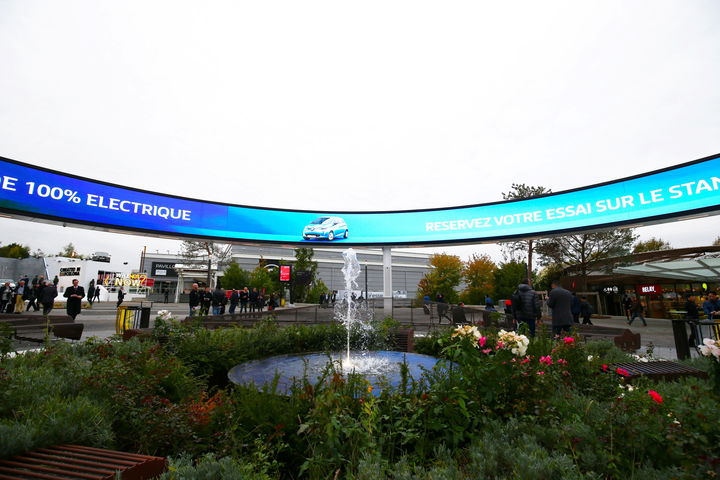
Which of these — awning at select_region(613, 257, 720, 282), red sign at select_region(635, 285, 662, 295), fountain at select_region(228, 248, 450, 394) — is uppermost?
awning at select_region(613, 257, 720, 282)

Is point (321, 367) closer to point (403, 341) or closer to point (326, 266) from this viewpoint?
point (403, 341)

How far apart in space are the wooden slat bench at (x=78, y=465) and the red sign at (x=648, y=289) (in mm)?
33769

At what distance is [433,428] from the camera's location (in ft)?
9.89

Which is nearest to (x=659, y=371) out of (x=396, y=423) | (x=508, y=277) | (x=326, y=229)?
(x=396, y=423)

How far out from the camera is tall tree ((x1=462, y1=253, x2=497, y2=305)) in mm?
37875

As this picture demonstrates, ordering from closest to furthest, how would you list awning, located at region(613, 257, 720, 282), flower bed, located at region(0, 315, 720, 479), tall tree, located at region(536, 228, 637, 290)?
1. flower bed, located at region(0, 315, 720, 479)
2. awning, located at region(613, 257, 720, 282)
3. tall tree, located at region(536, 228, 637, 290)

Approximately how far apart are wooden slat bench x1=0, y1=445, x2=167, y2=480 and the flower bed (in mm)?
133

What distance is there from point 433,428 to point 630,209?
50.1 ft

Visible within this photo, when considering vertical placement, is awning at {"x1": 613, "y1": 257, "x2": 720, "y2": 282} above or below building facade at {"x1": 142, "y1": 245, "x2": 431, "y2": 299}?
below

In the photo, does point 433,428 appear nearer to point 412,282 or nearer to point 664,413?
point 664,413

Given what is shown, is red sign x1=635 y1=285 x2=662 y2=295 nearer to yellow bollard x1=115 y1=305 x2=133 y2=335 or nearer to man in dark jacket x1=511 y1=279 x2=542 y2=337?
man in dark jacket x1=511 y1=279 x2=542 y2=337

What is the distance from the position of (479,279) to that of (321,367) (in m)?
35.5

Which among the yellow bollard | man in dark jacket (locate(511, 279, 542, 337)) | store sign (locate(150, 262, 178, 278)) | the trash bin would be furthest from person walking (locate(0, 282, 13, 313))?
store sign (locate(150, 262, 178, 278))

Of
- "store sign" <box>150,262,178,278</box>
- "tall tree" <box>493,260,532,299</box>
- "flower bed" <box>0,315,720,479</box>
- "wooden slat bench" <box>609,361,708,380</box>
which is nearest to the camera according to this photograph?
"flower bed" <box>0,315,720,479</box>
